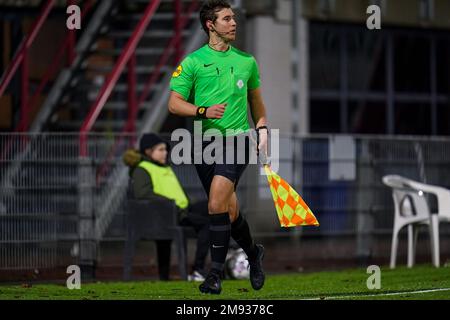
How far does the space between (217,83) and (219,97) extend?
109 mm

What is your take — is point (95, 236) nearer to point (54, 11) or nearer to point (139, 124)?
point (139, 124)

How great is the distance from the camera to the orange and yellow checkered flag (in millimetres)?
11602

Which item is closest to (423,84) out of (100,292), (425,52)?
(425,52)

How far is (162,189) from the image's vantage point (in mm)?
15969

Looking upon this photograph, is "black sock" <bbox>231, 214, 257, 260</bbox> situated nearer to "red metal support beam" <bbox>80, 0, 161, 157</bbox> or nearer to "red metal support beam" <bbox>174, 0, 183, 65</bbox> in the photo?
"red metal support beam" <bbox>80, 0, 161, 157</bbox>

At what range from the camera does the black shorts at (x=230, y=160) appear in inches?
451

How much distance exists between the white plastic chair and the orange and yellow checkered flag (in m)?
5.76

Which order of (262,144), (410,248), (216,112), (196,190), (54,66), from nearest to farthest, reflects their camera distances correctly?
(216,112) < (262,144) < (410,248) < (196,190) < (54,66)

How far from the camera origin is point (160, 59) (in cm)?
2211

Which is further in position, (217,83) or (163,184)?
(163,184)

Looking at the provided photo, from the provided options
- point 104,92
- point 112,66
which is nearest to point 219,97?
point 104,92

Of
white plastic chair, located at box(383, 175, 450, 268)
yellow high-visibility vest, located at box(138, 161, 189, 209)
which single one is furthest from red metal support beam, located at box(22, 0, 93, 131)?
white plastic chair, located at box(383, 175, 450, 268)

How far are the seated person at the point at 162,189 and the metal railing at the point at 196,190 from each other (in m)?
1.69

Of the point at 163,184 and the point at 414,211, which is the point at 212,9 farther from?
the point at 414,211
